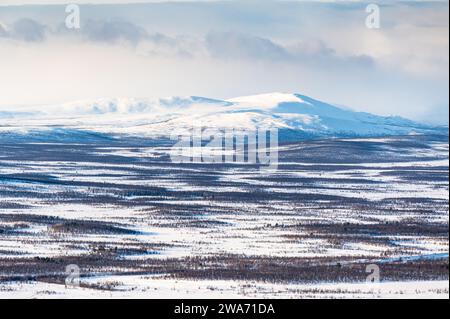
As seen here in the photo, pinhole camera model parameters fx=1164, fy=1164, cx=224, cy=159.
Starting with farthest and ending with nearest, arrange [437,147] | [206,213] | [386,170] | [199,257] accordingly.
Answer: [437,147]
[386,170]
[206,213]
[199,257]

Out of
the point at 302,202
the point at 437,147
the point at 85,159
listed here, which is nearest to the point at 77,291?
the point at 302,202

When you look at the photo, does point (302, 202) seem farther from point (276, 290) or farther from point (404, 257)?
point (276, 290)

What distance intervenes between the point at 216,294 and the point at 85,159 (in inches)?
2906

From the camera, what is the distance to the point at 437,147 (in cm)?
12888

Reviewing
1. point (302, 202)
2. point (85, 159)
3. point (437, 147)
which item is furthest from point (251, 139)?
point (302, 202)

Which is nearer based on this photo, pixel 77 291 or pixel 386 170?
pixel 77 291

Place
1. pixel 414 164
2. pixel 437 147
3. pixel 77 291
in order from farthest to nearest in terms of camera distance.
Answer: pixel 437 147 → pixel 414 164 → pixel 77 291
